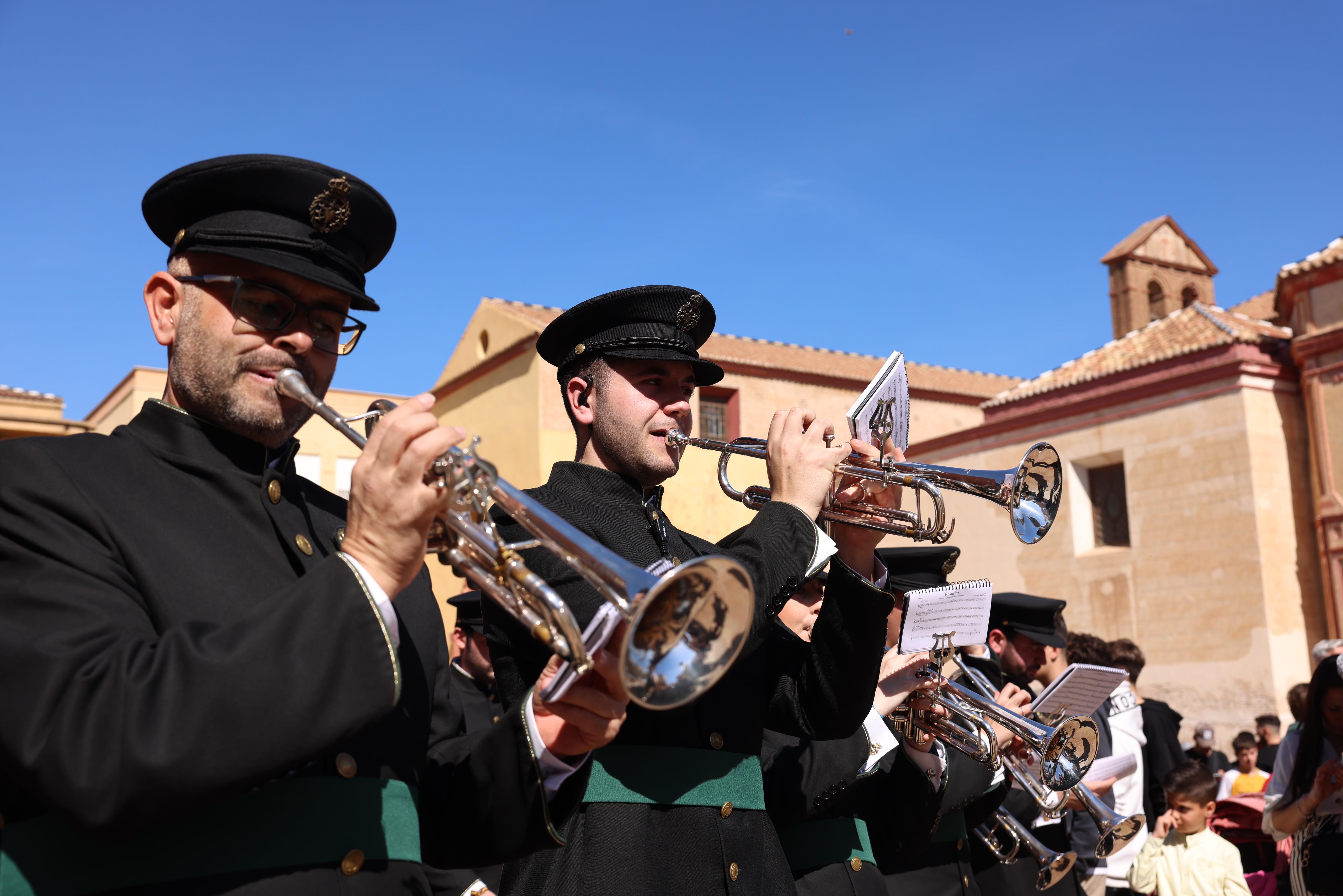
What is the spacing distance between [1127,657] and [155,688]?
785 cm

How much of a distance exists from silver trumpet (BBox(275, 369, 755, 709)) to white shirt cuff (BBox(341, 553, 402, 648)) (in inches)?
7.1

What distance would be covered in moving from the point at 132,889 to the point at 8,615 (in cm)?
48

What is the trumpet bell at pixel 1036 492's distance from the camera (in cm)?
420

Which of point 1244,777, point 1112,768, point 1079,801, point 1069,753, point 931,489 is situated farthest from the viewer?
point 1244,777

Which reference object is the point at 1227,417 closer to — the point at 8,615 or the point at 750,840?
the point at 750,840

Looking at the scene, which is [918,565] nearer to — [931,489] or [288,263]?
[931,489]

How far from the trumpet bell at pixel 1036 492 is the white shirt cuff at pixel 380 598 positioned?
2.81m

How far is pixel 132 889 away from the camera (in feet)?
6.15

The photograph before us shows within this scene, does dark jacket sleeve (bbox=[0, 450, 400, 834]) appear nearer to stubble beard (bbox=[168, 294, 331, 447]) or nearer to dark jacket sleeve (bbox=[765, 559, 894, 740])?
stubble beard (bbox=[168, 294, 331, 447])

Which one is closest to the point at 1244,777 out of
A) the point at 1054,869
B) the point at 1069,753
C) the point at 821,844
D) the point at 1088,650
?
the point at 1088,650

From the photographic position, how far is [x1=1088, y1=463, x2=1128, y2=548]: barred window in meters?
22.6

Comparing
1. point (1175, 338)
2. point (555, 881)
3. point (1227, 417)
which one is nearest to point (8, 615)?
point (555, 881)

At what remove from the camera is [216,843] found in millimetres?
1926

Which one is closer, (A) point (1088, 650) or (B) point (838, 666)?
(B) point (838, 666)
